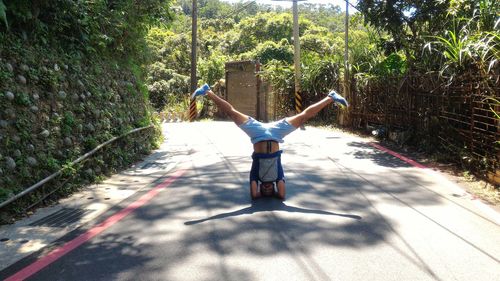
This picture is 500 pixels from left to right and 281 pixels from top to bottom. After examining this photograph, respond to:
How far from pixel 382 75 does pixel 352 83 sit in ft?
10.0

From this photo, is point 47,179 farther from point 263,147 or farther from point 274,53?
point 274,53

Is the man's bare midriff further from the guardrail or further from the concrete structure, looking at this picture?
the concrete structure

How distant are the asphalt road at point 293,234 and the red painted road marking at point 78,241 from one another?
20 millimetres

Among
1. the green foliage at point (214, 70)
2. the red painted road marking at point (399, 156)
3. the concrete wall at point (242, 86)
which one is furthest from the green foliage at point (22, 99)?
the green foliage at point (214, 70)

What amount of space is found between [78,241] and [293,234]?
2345mm

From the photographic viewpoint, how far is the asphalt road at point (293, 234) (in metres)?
4.33

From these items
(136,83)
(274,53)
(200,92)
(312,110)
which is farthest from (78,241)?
(274,53)

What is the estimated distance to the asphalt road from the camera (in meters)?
4.33

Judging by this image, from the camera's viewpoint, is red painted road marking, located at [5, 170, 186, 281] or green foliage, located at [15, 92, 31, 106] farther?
green foliage, located at [15, 92, 31, 106]

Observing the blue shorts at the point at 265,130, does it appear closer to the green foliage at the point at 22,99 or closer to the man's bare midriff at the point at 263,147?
the man's bare midriff at the point at 263,147

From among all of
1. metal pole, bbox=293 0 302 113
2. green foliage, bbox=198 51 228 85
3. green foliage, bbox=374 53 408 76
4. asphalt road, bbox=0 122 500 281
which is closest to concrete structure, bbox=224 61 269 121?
metal pole, bbox=293 0 302 113

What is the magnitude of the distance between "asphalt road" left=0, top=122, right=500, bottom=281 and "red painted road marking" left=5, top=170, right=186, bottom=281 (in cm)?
2

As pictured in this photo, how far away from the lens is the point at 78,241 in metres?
5.28

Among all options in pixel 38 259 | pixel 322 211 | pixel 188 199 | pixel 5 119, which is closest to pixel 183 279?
pixel 38 259
